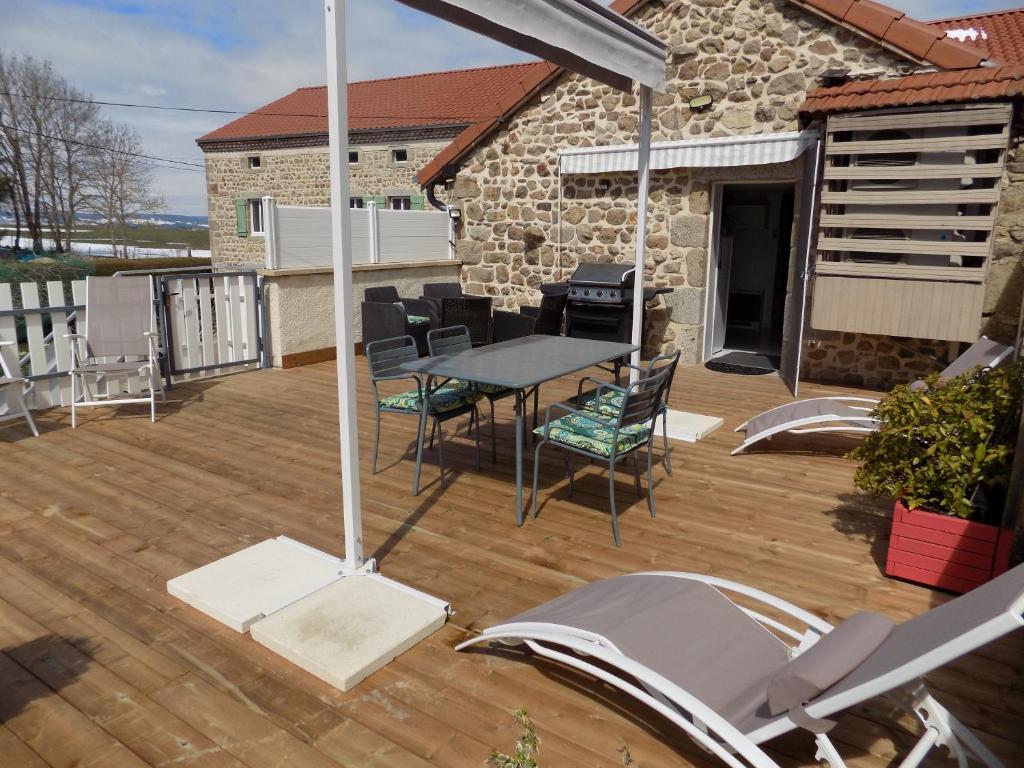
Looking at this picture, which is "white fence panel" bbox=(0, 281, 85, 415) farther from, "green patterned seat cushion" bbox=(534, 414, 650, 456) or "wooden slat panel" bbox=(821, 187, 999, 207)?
"wooden slat panel" bbox=(821, 187, 999, 207)

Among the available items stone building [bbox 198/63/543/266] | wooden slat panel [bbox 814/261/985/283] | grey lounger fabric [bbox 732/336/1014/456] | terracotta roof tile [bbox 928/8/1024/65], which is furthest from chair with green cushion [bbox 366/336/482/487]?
stone building [bbox 198/63/543/266]

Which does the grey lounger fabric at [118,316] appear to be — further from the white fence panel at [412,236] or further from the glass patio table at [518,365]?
the white fence panel at [412,236]

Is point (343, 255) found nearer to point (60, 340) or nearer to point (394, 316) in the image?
point (60, 340)

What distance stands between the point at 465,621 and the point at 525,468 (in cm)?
189

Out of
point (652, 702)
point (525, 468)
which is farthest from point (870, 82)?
point (652, 702)

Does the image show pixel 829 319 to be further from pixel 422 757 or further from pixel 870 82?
pixel 422 757

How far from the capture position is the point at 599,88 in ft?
27.7

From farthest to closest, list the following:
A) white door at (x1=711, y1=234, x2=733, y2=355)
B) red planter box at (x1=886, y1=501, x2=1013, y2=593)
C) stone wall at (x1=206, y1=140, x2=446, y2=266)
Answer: stone wall at (x1=206, y1=140, x2=446, y2=266) → white door at (x1=711, y1=234, x2=733, y2=355) → red planter box at (x1=886, y1=501, x2=1013, y2=593)

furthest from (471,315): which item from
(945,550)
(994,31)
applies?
(994,31)

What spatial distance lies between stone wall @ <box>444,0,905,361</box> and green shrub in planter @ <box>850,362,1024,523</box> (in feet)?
16.1

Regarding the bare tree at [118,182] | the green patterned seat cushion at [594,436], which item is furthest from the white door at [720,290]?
the bare tree at [118,182]

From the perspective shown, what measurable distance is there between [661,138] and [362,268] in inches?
158

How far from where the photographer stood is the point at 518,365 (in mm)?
4152

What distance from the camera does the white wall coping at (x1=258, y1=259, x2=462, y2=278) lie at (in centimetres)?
755
